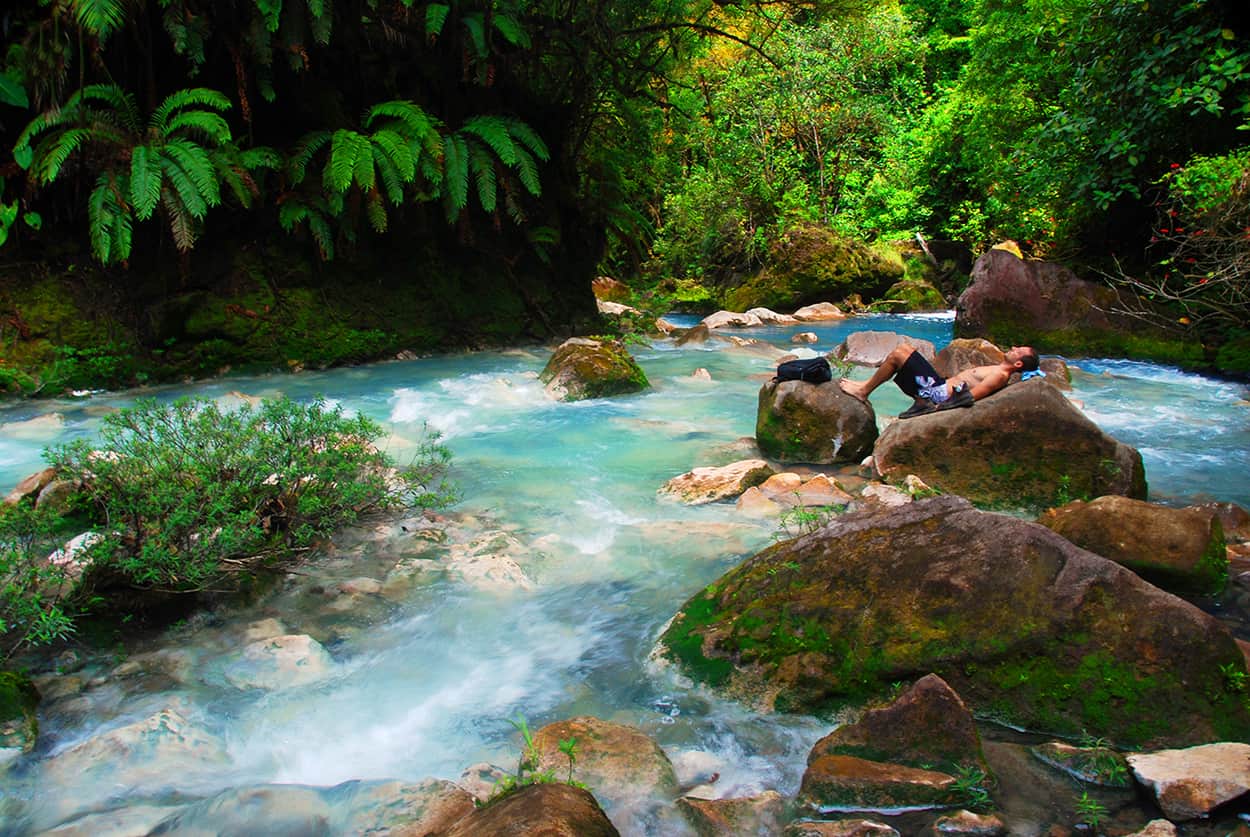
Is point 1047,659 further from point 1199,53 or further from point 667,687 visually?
point 1199,53

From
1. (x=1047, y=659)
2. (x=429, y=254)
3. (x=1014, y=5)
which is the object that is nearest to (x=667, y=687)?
(x=1047, y=659)

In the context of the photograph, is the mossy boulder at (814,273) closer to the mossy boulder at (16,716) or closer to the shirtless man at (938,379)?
the shirtless man at (938,379)

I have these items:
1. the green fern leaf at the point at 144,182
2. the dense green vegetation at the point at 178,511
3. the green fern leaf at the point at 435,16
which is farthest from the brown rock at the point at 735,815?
the green fern leaf at the point at 435,16

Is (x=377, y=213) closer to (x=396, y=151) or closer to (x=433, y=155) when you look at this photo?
(x=396, y=151)

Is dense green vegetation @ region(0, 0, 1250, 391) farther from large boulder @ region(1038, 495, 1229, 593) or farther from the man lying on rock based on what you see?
large boulder @ region(1038, 495, 1229, 593)

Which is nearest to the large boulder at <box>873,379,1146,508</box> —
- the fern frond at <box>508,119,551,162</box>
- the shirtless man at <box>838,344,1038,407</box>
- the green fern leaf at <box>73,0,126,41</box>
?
the shirtless man at <box>838,344,1038,407</box>

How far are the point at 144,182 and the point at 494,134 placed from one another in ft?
13.8

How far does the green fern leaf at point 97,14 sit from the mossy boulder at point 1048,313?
37.7 feet

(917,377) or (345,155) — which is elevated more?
(345,155)

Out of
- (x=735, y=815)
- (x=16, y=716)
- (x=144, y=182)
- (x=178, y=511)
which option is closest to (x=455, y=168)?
(x=144, y=182)

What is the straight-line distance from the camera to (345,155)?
30.8ft

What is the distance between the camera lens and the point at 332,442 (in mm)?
4945

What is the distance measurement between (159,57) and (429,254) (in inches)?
155

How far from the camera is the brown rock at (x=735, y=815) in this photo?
2631 mm
